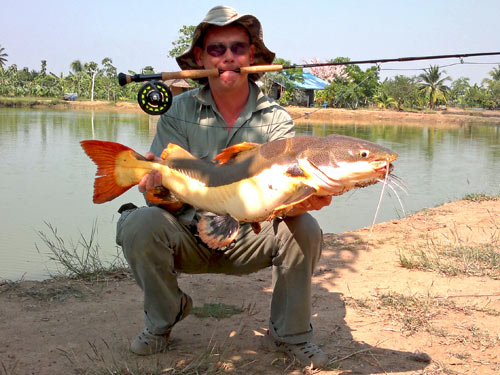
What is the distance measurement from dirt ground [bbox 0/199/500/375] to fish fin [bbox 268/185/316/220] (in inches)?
30.8

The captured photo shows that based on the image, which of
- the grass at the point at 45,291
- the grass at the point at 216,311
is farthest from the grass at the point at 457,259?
the grass at the point at 45,291

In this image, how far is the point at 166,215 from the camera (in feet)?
8.43

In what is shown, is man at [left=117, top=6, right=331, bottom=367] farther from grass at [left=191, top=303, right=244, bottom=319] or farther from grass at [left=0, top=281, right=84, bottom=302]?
grass at [left=0, top=281, right=84, bottom=302]

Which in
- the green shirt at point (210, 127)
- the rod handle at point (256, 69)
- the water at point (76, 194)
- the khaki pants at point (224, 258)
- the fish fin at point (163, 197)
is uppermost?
the rod handle at point (256, 69)

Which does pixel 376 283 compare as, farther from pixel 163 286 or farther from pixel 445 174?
pixel 445 174

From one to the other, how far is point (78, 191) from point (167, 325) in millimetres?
6329

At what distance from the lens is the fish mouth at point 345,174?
6.83 feet

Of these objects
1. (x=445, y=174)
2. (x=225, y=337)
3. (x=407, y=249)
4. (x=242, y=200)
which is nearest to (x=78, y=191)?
(x=407, y=249)

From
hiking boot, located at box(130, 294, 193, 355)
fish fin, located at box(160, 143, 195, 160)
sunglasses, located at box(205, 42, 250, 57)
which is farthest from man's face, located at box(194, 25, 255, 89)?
hiking boot, located at box(130, 294, 193, 355)

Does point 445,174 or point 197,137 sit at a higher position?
point 197,137

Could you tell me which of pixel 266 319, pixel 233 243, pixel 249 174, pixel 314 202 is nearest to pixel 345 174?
pixel 314 202

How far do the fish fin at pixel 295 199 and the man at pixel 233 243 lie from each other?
0.29ft

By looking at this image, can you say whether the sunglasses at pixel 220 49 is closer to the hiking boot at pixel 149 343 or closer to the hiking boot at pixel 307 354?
the hiking boot at pixel 149 343

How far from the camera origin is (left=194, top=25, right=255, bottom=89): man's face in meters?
2.93
